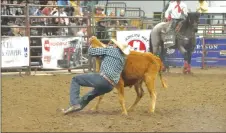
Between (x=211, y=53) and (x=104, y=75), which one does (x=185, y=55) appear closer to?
(x=211, y=53)

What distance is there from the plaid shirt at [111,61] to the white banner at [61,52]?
6.37 metres

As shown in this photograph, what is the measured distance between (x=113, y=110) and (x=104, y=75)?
0.94 m

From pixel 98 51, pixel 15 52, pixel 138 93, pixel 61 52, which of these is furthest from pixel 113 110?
pixel 61 52

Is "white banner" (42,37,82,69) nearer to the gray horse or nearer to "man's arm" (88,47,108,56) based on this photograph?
the gray horse

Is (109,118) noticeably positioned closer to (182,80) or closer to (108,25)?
(182,80)

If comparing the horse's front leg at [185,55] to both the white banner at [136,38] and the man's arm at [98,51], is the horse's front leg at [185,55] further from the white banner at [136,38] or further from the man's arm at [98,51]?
the man's arm at [98,51]

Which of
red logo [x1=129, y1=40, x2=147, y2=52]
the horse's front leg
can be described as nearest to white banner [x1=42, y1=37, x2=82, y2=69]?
red logo [x1=129, y1=40, x2=147, y2=52]

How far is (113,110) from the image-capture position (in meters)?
7.72

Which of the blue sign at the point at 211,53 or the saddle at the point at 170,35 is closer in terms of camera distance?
the saddle at the point at 170,35

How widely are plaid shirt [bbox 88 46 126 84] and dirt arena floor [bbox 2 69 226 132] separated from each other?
0.63 metres

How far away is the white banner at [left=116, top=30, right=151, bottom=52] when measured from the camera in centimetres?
1445

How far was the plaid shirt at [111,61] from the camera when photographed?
698 centimetres

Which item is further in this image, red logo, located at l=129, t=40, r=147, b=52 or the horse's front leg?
red logo, located at l=129, t=40, r=147, b=52

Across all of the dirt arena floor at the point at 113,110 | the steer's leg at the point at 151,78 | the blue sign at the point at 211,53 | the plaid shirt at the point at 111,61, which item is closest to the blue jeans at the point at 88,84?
the plaid shirt at the point at 111,61
